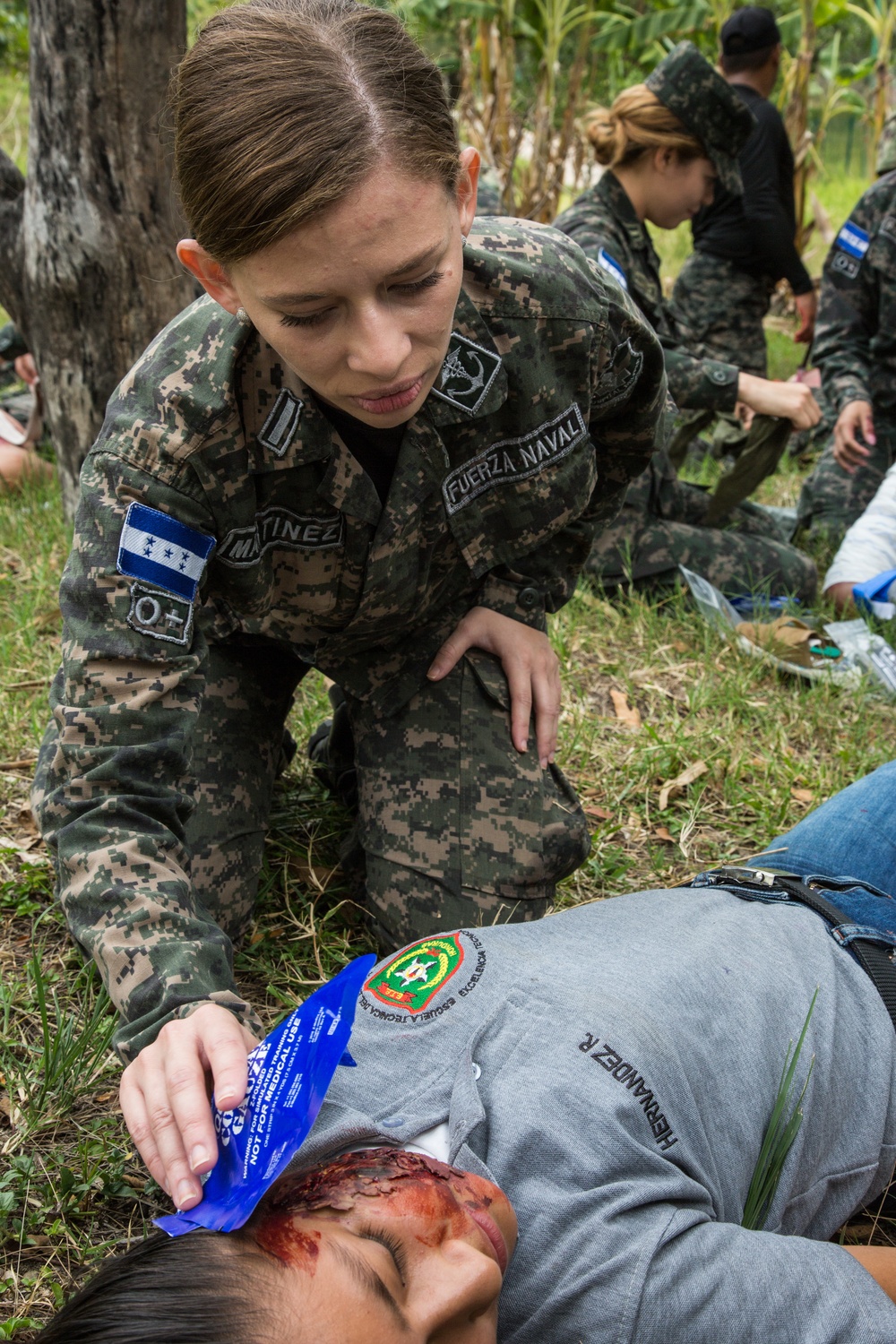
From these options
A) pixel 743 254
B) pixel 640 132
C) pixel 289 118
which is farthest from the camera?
pixel 743 254

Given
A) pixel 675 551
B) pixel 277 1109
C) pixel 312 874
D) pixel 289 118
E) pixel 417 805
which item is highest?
pixel 289 118

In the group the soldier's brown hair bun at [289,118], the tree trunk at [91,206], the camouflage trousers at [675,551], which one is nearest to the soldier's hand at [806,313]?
the camouflage trousers at [675,551]

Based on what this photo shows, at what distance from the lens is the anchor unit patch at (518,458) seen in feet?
7.09

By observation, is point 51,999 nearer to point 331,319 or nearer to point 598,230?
point 331,319

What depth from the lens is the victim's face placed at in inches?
42.0

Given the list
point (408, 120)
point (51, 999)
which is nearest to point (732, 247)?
point (408, 120)

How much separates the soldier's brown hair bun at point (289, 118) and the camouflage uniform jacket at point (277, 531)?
336 millimetres

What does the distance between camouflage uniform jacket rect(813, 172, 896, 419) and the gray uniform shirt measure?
11.6 ft

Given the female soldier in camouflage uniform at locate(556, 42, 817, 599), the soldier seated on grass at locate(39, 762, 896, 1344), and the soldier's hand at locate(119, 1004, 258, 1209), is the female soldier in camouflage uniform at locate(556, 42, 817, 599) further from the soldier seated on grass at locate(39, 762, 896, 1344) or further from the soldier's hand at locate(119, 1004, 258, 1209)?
the soldier's hand at locate(119, 1004, 258, 1209)

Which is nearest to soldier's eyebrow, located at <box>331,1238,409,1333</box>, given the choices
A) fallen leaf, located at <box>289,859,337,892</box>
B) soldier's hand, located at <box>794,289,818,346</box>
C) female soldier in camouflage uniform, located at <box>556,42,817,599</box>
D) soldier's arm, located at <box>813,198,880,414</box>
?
fallen leaf, located at <box>289,859,337,892</box>

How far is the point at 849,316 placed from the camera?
4766 mm

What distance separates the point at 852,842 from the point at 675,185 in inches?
119

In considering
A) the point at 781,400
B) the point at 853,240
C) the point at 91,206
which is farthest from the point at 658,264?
the point at 91,206

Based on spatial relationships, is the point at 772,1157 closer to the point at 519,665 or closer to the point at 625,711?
the point at 519,665
